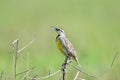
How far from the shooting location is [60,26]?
628 inches

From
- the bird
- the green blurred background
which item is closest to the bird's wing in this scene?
the bird

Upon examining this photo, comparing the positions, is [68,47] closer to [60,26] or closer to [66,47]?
[66,47]

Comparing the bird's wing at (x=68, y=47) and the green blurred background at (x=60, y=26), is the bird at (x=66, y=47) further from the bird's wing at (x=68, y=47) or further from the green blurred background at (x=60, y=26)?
the green blurred background at (x=60, y=26)

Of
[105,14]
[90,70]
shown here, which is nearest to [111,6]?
[105,14]

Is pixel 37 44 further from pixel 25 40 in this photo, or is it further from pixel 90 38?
pixel 90 38

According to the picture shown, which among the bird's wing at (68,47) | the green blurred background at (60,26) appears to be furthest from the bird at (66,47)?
the green blurred background at (60,26)

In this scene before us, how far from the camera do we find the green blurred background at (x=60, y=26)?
12.0 m

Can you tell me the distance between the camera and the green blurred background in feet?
39.4

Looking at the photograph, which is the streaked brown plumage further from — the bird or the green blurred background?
the green blurred background

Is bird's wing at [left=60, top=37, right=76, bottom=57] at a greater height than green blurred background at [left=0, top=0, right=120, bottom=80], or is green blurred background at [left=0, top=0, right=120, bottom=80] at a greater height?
green blurred background at [left=0, top=0, right=120, bottom=80]

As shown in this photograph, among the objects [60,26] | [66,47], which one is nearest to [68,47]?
[66,47]

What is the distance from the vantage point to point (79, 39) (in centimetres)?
1466

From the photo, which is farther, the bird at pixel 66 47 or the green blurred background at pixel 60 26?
the green blurred background at pixel 60 26

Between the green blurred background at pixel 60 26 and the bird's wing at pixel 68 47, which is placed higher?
the green blurred background at pixel 60 26
